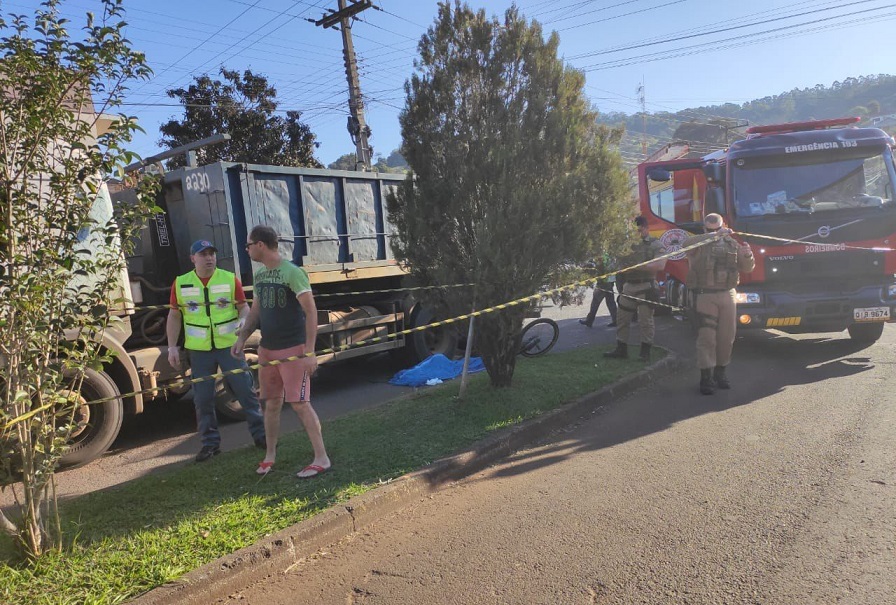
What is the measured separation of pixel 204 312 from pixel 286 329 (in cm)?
102

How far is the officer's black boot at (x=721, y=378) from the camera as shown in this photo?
21.4ft

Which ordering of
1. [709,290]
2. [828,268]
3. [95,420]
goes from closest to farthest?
[95,420], [709,290], [828,268]

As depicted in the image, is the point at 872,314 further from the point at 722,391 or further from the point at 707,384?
the point at 707,384

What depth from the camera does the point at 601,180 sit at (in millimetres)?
5562

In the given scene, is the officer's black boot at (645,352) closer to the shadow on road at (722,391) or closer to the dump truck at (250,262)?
the shadow on road at (722,391)

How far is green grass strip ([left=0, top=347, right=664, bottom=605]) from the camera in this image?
3012 mm

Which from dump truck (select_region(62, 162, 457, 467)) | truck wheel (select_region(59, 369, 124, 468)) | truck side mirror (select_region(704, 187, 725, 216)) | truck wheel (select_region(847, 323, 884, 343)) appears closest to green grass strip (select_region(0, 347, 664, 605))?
dump truck (select_region(62, 162, 457, 467))

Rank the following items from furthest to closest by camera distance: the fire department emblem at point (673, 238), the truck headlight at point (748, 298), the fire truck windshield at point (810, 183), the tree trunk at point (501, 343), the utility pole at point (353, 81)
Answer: the utility pole at point (353, 81)
the fire department emblem at point (673, 238)
the fire truck windshield at point (810, 183)
the truck headlight at point (748, 298)
the tree trunk at point (501, 343)

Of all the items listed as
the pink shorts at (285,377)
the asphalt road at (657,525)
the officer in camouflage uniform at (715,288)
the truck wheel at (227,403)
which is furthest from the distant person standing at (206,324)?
the officer in camouflage uniform at (715,288)

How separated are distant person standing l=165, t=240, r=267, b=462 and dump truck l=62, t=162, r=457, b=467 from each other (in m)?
0.55

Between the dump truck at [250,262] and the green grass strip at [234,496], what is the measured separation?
868mm

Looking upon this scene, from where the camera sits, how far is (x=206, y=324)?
16.0 ft

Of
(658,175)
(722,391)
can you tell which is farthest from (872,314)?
(658,175)

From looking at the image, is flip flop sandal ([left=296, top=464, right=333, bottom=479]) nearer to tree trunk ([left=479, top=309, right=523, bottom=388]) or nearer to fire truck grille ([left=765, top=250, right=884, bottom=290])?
tree trunk ([left=479, top=309, right=523, bottom=388])
